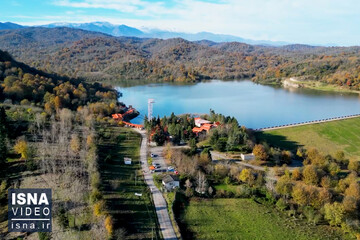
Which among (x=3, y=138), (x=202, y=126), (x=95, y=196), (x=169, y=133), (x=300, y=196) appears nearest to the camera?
(x=95, y=196)

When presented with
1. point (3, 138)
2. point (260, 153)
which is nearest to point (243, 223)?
point (260, 153)

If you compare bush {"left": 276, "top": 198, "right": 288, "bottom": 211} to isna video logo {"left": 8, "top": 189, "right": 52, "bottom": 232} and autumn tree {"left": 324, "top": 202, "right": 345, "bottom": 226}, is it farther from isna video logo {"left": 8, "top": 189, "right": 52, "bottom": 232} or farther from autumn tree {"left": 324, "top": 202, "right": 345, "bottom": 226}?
isna video logo {"left": 8, "top": 189, "right": 52, "bottom": 232}

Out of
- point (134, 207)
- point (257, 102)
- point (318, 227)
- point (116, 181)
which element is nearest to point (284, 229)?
point (318, 227)

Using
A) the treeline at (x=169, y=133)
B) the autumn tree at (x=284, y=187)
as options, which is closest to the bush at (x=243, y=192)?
the autumn tree at (x=284, y=187)

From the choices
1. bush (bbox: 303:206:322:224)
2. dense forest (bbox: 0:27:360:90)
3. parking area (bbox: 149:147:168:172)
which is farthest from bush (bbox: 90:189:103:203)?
dense forest (bbox: 0:27:360:90)

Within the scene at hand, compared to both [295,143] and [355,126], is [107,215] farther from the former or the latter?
[355,126]

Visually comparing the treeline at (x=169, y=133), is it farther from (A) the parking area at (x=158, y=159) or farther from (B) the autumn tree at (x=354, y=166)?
(B) the autumn tree at (x=354, y=166)

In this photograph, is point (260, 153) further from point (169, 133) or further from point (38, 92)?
point (38, 92)
